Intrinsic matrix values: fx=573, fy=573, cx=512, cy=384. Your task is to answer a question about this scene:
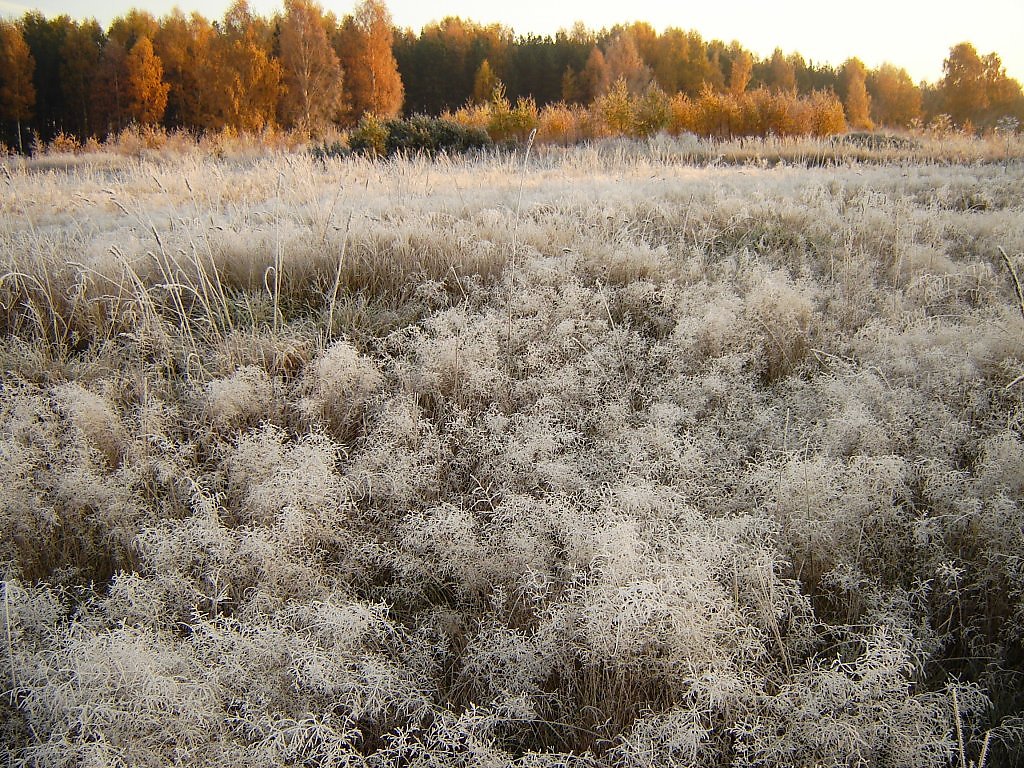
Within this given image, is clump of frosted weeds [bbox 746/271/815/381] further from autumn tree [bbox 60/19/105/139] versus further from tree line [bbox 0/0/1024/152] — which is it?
autumn tree [bbox 60/19/105/139]

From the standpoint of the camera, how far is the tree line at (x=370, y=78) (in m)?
23.7

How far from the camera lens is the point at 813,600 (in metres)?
2.10

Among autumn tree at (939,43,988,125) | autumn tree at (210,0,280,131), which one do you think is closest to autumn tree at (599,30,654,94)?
autumn tree at (939,43,988,125)

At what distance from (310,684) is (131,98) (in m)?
37.8

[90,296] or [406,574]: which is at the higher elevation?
[90,296]

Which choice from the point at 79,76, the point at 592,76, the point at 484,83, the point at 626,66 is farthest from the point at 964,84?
the point at 79,76

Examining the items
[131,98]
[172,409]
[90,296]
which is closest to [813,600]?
[172,409]

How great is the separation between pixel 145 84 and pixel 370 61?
10736 mm

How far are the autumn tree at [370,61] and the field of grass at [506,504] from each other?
27.5 metres

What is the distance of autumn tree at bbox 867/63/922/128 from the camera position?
127 feet

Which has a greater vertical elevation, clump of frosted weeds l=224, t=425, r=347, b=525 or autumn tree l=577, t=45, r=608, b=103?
autumn tree l=577, t=45, r=608, b=103

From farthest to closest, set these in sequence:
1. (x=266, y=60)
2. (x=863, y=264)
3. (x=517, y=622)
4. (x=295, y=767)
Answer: (x=266, y=60) → (x=863, y=264) → (x=517, y=622) → (x=295, y=767)

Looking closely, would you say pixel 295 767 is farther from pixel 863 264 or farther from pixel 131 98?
pixel 131 98

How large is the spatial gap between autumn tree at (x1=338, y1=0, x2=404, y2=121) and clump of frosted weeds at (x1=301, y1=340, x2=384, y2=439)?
28.6m
